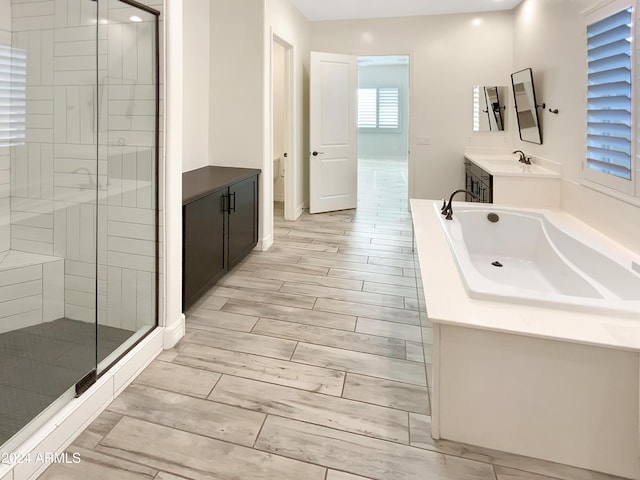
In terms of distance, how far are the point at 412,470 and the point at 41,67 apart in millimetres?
2732

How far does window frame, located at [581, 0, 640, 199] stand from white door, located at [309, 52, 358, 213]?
333 centimetres

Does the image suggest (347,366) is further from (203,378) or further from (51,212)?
(51,212)

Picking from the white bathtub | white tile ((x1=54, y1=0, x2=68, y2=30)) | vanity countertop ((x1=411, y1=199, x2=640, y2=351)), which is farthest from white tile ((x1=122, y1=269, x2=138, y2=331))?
the white bathtub

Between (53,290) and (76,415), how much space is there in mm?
925

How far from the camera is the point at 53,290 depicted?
230cm

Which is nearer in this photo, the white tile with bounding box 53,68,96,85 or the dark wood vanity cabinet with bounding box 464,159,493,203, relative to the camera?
the white tile with bounding box 53,68,96,85

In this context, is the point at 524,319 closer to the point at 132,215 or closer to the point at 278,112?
the point at 132,215

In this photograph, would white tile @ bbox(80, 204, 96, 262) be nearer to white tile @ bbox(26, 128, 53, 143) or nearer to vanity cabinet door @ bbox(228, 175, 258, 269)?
white tile @ bbox(26, 128, 53, 143)

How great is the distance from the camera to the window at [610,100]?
91.0 inches

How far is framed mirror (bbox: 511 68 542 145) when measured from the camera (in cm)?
423

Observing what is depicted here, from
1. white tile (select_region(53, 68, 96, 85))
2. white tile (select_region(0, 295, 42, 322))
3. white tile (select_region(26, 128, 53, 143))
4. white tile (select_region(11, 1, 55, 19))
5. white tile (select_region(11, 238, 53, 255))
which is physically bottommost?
white tile (select_region(0, 295, 42, 322))

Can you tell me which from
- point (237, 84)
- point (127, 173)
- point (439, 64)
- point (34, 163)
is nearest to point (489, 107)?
point (439, 64)

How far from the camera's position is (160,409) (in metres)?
1.84

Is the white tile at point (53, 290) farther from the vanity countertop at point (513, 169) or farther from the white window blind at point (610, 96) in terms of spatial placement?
the vanity countertop at point (513, 169)
